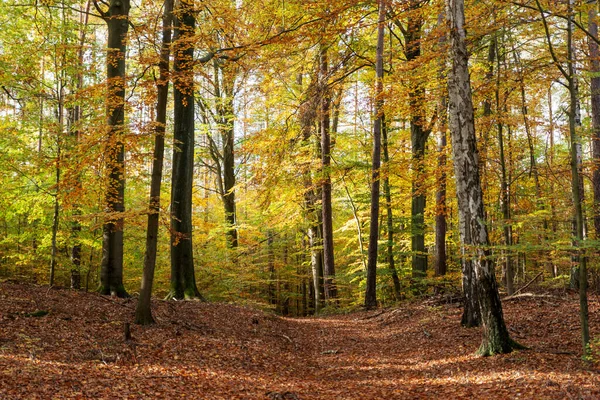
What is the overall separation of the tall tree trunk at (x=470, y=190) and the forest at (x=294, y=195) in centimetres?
3

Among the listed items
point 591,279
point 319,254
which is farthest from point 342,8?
point 319,254

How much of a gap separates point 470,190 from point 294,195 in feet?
36.5

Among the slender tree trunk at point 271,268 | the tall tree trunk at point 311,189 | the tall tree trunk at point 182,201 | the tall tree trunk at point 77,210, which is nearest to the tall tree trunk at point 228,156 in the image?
the slender tree trunk at point 271,268

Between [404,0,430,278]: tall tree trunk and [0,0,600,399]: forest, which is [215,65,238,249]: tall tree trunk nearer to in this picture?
[0,0,600,399]: forest

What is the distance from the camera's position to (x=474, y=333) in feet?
27.2

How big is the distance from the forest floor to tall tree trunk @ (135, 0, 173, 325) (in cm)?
44

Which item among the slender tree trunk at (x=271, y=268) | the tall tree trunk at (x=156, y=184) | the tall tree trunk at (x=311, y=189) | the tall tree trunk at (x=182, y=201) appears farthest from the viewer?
the slender tree trunk at (x=271, y=268)

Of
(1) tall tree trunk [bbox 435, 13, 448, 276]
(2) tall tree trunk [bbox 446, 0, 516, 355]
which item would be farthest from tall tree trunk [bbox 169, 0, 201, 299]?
(2) tall tree trunk [bbox 446, 0, 516, 355]

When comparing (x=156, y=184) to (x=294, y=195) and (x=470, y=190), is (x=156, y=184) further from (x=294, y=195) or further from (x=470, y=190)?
(x=294, y=195)

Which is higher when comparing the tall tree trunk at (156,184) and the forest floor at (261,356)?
the tall tree trunk at (156,184)

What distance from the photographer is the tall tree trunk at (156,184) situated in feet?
26.8

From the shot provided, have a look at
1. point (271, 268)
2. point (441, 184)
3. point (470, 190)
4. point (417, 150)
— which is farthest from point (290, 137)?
point (271, 268)

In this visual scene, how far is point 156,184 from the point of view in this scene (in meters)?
8.32

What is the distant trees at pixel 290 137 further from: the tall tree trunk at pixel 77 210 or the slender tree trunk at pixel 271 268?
the slender tree trunk at pixel 271 268
